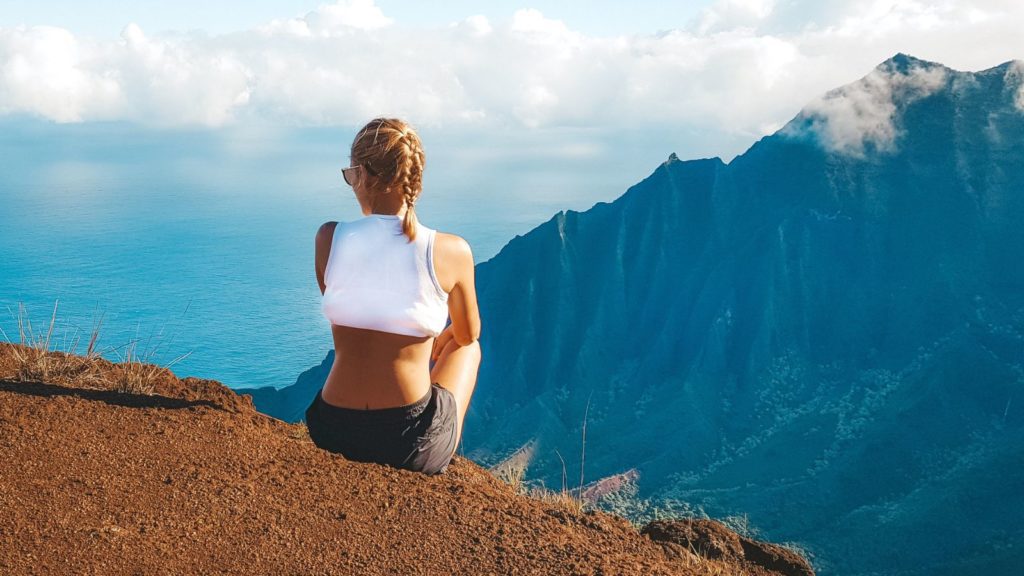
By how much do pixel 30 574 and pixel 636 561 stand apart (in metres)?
2.52

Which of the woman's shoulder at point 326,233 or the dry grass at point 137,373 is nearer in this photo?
the woman's shoulder at point 326,233

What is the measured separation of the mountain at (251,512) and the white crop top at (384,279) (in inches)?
37.9

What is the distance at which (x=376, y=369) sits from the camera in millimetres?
3496

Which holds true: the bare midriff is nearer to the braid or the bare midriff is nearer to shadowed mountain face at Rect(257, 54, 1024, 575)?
the braid

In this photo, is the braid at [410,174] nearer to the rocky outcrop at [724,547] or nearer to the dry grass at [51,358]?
the rocky outcrop at [724,547]

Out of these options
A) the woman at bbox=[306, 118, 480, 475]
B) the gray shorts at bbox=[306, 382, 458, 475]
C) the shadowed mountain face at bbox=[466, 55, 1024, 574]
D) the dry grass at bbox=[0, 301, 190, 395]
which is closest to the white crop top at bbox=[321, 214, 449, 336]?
the woman at bbox=[306, 118, 480, 475]

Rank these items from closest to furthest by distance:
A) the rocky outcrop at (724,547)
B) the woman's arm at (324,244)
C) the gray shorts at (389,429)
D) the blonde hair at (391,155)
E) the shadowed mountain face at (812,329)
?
the blonde hair at (391,155), the woman's arm at (324,244), the gray shorts at (389,429), the rocky outcrop at (724,547), the shadowed mountain face at (812,329)

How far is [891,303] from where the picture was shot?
160 ft

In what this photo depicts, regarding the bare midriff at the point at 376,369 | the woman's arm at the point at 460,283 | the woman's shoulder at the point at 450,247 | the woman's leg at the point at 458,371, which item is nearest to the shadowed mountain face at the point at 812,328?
the woman's leg at the point at 458,371

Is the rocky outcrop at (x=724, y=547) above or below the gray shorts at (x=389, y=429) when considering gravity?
below

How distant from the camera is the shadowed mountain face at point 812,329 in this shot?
124 feet

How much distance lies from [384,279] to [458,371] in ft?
2.80

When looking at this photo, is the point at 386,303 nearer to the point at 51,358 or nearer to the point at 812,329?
the point at 51,358

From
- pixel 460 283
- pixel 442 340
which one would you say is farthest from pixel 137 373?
pixel 460 283
